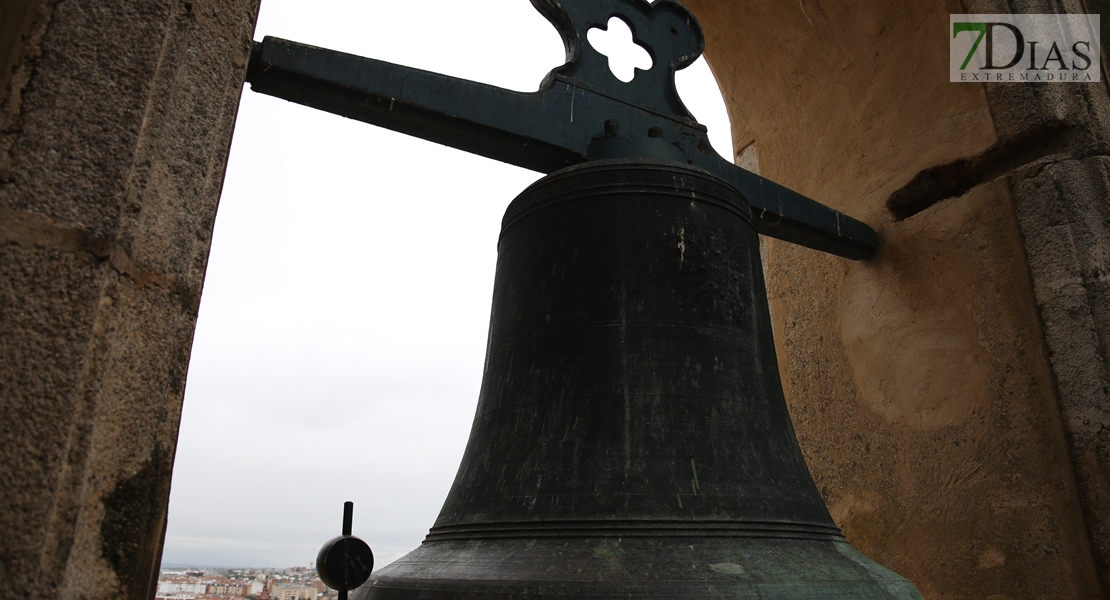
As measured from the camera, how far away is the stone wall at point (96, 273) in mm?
726

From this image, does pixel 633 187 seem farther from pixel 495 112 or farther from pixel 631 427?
pixel 631 427

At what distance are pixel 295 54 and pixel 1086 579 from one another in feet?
7.11

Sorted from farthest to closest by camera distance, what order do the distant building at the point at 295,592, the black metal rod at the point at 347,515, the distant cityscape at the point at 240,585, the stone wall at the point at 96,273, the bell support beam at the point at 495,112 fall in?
the distant building at the point at 295,592, the distant cityscape at the point at 240,585, the black metal rod at the point at 347,515, the bell support beam at the point at 495,112, the stone wall at the point at 96,273

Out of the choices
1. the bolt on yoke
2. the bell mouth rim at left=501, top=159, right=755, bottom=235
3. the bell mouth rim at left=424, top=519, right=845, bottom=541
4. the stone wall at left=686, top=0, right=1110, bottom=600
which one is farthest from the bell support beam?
the bell mouth rim at left=424, top=519, right=845, bottom=541

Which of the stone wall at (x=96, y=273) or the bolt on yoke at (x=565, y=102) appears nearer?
the stone wall at (x=96, y=273)

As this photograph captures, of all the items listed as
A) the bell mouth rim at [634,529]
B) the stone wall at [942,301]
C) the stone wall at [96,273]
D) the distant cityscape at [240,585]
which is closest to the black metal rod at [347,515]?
the distant cityscape at [240,585]

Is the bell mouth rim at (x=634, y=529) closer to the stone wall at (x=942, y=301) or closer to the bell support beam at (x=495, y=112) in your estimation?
the bell support beam at (x=495, y=112)

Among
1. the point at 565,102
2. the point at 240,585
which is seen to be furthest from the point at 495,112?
the point at 240,585

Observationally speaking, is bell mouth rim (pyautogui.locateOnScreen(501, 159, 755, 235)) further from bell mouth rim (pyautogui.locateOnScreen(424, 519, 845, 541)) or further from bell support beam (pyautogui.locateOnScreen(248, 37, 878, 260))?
bell mouth rim (pyautogui.locateOnScreen(424, 519, 845, 541))

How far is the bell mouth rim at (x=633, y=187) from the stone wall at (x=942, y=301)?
1.01m

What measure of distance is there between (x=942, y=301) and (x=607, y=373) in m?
1.44

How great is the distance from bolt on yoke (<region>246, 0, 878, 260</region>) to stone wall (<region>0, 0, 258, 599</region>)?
48 centimetres

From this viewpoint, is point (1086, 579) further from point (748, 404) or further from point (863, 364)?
point (748, 404)

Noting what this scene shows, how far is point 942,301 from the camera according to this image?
229 cm
